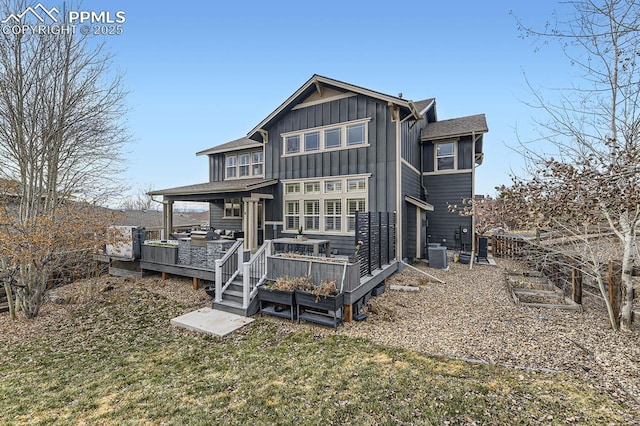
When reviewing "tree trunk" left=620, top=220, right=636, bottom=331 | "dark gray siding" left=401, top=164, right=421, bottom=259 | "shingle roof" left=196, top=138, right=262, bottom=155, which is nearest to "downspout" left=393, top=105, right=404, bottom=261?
"dark gray siding" left=401, top=164, right=421, bottom=259

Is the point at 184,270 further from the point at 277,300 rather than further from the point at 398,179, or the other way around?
the point at 398,179

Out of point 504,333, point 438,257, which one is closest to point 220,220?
point 438,257

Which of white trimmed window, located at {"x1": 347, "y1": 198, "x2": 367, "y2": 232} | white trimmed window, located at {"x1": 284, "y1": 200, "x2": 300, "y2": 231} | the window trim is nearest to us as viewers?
white trimmed window, located at {"x1": 347, "y1": 198, "x2": 367, "y2": 232}

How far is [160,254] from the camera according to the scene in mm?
10031

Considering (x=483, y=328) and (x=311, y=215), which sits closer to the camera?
(x=483, y=328)

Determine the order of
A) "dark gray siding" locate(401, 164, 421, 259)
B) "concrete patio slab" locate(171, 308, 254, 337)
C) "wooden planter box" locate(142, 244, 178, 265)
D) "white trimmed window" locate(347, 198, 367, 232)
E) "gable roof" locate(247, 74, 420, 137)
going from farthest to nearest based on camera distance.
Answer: "dark gray siding" locate(401, 164, 421, 259), "white trimmed window" locate(347, 198, 367, 232), "wooden planter box" locate(142, 244, 178, 265), "gable roof" locate(247, 74, 420, 137), "concrete patio slab" locate(171, 308, 254, 337)

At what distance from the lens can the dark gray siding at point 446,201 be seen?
1273cm

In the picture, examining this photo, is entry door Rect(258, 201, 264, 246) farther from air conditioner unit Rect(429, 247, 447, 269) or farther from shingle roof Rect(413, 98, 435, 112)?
shingle roof Rect(413, 98, 435, 112)

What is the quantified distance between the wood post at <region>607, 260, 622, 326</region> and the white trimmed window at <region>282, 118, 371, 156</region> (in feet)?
23.9

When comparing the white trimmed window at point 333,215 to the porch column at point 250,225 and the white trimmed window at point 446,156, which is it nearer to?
the porch column at point 250,225

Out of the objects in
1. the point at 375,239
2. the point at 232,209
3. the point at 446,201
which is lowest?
the point at 375,239

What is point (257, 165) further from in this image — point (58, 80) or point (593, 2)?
point (593, 2)

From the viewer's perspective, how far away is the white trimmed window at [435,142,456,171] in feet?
42.4

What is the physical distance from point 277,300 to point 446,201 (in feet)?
32.5
